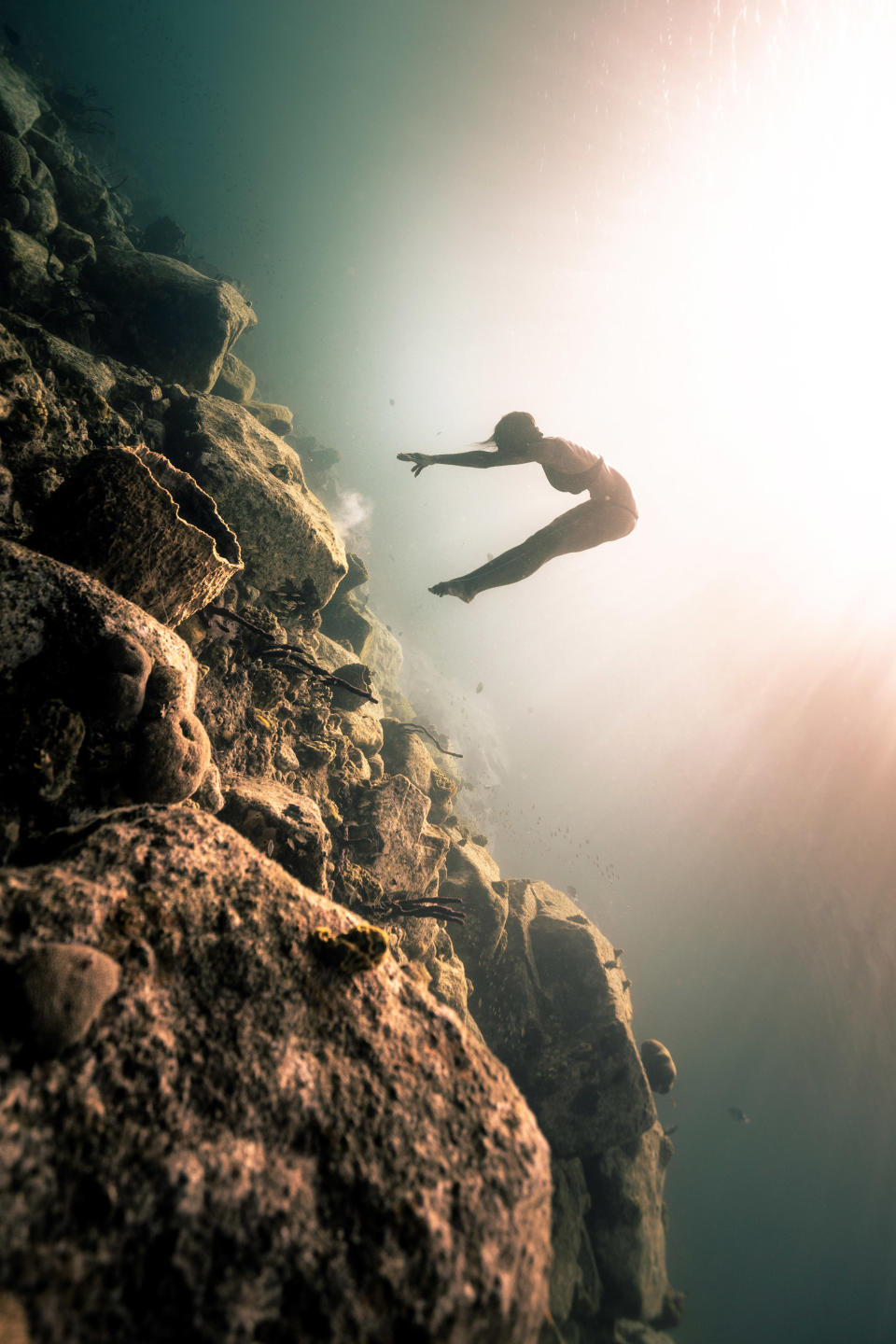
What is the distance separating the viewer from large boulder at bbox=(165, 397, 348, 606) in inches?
251

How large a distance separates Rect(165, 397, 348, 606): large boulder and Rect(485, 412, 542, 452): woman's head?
3.11 metres

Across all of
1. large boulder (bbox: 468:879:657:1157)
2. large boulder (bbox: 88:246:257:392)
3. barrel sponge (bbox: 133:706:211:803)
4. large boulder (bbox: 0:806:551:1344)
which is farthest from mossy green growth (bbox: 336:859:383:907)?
large boulder (bbox: 88:246:257:392)

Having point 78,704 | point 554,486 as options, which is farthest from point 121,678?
point 554,486

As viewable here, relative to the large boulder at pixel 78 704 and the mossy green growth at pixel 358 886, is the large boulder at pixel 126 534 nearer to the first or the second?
the large boulder at pixel 78 704

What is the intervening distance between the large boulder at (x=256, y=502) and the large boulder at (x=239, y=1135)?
5.11 m

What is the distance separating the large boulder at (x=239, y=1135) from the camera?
1.20 meters

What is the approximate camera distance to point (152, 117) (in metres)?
37.8

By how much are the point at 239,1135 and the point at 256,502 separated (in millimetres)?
6713

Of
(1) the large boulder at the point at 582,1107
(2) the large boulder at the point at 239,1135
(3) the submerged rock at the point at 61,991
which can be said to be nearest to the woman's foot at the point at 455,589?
(2) the large boulder at the point at 239,1135

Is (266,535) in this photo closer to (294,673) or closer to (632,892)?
(294,673)

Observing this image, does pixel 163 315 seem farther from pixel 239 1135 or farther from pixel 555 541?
pixel 239 1135

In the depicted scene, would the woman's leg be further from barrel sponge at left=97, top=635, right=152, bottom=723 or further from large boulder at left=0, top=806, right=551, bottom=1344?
large boulder at left=0, top=806, right=551, bottom=1344

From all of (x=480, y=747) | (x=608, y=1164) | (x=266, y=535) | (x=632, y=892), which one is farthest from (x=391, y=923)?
(x=632, y=892)

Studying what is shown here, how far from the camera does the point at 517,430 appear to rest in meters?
6.14
